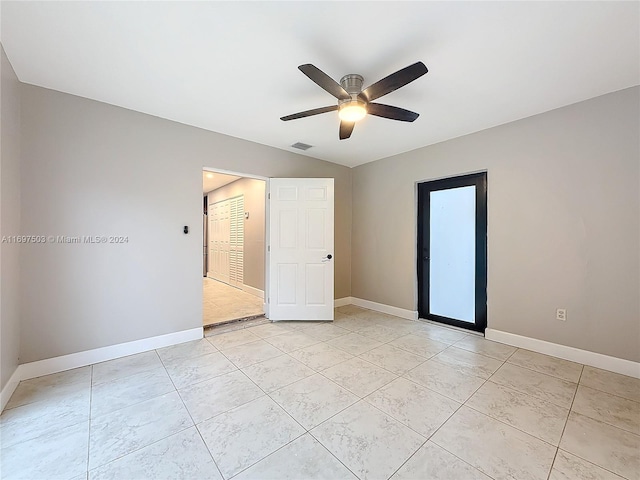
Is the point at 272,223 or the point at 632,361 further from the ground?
the point at 272,223

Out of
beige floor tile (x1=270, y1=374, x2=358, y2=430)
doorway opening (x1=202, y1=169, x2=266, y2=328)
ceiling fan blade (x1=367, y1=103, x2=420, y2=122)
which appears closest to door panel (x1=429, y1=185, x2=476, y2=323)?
ceiling fan blade (x1=367, y1=103, x2=420, y2=122)

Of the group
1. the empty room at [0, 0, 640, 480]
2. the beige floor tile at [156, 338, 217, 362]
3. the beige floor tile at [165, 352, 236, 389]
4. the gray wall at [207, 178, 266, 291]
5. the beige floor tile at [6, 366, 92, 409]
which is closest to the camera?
the empty room at [0, 0, 640, 480]

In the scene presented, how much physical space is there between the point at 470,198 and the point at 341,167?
224 cm

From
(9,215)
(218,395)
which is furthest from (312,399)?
(9,215)

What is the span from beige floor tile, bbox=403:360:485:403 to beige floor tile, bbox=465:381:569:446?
0.07 m

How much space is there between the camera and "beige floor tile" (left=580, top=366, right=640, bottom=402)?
2.12 m

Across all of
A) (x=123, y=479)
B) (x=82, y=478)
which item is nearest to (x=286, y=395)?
(x=123, y=479)

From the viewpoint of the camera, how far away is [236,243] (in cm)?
628

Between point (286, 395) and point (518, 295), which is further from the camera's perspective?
point (518, 295)

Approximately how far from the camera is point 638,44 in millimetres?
1866

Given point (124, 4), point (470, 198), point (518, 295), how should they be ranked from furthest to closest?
1. point (470, 198)
2. point (518, 295)
3. point (124, 4)

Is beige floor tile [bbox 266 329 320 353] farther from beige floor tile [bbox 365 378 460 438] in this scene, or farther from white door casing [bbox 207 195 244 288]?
white door casing [bbox 207 195 244 288]

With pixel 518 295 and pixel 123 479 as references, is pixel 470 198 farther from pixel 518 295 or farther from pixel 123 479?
pixel 123 479

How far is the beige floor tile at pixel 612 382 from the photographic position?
6.96ft
